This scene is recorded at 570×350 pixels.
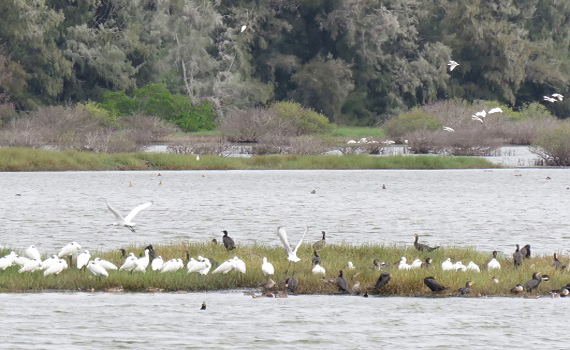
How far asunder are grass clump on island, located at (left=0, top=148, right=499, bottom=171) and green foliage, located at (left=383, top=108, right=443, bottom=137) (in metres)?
12.1

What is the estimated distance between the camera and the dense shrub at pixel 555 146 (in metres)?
63.4

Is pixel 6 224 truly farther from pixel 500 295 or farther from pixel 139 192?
pixel 500 295

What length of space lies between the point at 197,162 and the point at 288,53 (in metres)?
32.0

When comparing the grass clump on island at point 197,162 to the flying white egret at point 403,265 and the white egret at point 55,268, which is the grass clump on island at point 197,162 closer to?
the white egret at point 55,268

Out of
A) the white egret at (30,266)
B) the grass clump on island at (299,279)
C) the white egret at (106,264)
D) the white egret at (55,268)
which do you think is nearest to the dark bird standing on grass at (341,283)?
the grass clump on island at (299,279)

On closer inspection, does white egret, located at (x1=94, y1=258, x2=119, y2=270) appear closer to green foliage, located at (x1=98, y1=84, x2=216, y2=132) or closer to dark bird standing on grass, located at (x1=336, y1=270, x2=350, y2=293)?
dark bird standing on grass, located at (x1=336, y1=270, x2=350, y2=293)

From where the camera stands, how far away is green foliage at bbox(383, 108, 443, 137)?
7769cm

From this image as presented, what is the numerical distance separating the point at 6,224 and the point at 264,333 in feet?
62.5

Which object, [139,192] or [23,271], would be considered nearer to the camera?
[23,271]

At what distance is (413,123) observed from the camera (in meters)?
78.2

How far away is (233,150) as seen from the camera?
7106 cm

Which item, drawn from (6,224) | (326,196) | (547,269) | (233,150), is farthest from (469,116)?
(547,269)

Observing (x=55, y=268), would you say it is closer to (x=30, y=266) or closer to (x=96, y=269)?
(x=30, y=266)

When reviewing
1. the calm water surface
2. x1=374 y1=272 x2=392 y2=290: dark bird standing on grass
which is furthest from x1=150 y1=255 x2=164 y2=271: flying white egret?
the calm water surface
